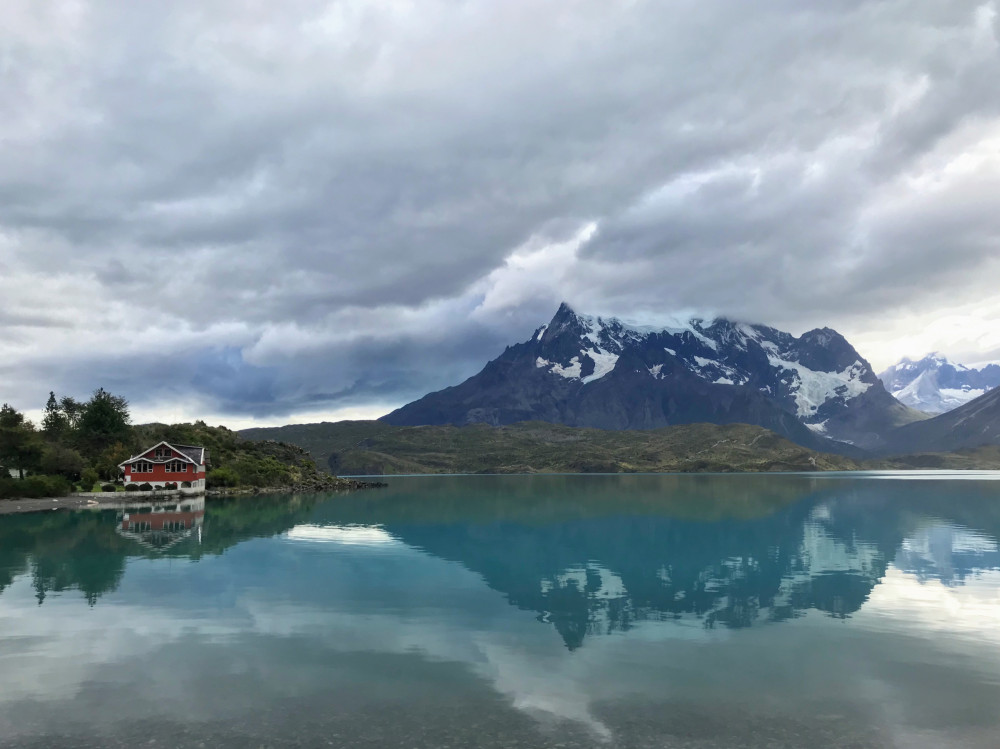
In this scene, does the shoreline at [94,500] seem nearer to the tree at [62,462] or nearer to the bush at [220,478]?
the bush at [220,478]

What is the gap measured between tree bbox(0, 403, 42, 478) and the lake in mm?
59595

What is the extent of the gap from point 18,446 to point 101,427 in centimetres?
3457

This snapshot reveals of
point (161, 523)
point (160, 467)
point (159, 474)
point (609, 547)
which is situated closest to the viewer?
point (609, 547)

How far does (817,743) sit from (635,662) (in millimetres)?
8396

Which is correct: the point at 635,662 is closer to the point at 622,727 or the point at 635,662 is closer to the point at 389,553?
the point at 622,727

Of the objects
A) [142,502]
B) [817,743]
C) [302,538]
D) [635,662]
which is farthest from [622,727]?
[142,502]

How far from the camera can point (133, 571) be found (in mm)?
46938

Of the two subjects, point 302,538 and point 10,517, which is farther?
point 10,517

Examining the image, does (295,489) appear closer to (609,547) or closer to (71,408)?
(71,408)

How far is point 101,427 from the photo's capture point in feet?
488

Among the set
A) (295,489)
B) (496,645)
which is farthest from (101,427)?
(496,645)

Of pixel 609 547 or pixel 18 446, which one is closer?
pixel 609 547

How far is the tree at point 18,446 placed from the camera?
113062 millimetres

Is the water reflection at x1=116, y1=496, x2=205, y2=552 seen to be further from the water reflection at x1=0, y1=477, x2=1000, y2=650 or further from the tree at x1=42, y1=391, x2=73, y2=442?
the tree at x1=42, y1=391, x2=73, y2=442
